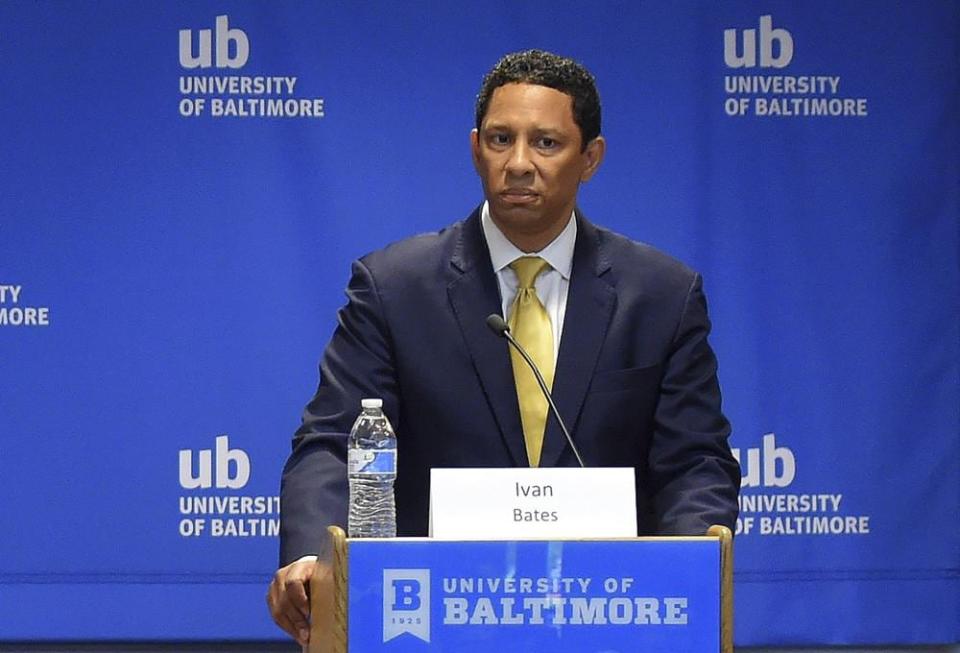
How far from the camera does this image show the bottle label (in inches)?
93.1

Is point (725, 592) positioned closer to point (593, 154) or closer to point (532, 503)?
point (532, 503)

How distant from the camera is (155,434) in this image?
4.24 metres

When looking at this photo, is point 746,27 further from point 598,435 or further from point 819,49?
point 598,435

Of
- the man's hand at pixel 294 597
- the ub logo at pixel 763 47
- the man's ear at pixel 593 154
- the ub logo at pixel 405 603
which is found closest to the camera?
the ub logo at pixel 405 603

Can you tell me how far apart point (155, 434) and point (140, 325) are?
32 centimetres

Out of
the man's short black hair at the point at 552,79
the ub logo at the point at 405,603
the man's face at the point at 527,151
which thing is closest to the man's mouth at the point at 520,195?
the man's face at the point at 527,151

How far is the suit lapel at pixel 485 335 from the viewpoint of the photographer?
279 cm

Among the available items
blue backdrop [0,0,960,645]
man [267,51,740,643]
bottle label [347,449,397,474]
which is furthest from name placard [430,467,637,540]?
blue backdrop [0,0,960,645]

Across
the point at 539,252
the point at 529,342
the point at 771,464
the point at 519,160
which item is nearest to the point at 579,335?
the point at 529,342

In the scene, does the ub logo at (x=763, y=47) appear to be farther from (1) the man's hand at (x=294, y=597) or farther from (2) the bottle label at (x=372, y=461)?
(1) the man's hand at (x=294, y=597)

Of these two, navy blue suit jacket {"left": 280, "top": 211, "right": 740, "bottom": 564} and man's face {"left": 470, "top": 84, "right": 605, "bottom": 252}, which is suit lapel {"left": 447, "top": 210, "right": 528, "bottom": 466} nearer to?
navy blue suit jacket {"left": 280, "top": 211, "right": 740, "bottom": 564}

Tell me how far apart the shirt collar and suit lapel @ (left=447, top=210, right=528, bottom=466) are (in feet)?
0.06

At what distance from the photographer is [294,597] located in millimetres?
2375

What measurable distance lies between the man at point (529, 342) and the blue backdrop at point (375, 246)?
138cm
